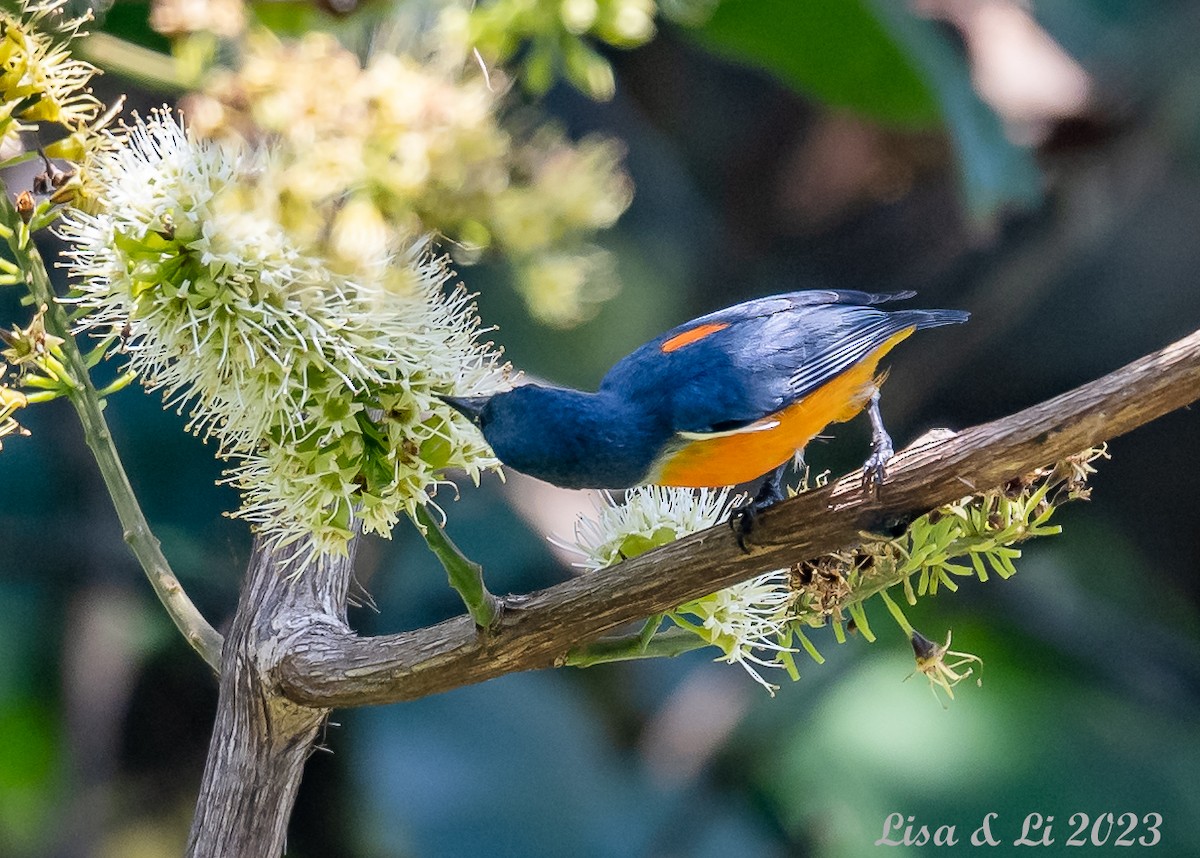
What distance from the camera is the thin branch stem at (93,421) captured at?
3.86 feet

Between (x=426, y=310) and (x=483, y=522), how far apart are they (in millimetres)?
1890

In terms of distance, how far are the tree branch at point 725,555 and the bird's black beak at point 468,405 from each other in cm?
20

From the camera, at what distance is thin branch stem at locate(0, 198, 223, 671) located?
118 centimetres

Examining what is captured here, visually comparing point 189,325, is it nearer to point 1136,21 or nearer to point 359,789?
point 359,789

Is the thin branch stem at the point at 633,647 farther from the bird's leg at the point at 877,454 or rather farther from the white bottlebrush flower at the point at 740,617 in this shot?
the bird's leg at the point at 877,454

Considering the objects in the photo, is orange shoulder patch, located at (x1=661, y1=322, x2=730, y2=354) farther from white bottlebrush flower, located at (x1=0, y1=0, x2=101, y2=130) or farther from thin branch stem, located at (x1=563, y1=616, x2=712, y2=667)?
white bottlebrush flower, located at (x1=0, y1=0, x2=101, y2=130)

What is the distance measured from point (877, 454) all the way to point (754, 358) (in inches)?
8.2

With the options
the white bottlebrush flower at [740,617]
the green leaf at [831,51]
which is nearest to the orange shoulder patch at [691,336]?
the white bottlebrush flower at [740,617]

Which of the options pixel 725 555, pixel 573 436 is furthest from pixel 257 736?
pixel 725 555

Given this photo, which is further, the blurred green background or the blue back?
the blurred green background

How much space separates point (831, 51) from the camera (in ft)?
8.85

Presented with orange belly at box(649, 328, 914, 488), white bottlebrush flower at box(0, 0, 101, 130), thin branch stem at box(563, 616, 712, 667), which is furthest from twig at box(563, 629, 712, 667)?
white bottlebrush flower at box(0, 0, 101, 130)

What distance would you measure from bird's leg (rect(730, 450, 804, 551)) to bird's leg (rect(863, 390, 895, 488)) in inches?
4.9

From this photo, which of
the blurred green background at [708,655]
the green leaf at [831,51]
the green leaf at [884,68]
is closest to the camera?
the green leaf at [884,68]
